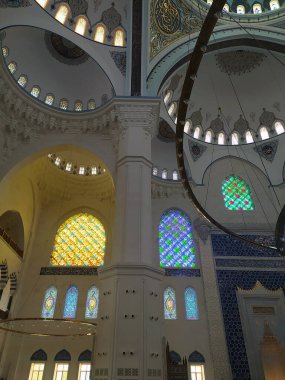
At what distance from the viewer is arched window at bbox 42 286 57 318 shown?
11266 mm

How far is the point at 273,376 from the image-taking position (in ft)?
30.0

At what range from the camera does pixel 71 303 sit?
1155cm

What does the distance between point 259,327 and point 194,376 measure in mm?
2853

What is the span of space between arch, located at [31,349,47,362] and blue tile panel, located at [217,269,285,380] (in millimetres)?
6342

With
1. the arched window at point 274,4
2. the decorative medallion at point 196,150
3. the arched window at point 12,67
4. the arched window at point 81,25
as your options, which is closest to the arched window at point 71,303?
the decorative medallion at point 196,150

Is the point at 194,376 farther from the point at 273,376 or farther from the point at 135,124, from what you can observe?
the point at 135,124

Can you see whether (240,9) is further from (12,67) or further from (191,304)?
(191,304)

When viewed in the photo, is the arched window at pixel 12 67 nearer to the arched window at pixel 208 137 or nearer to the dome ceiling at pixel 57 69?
the dome ceiling at pixel 57 69

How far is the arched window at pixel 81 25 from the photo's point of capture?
9750 millimetres

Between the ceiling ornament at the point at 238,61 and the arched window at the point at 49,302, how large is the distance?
1226 centimetres

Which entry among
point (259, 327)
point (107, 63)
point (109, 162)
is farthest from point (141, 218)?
point (259, 327)

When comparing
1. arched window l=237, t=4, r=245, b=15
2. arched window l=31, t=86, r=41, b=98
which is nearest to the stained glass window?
arched window l=31, t=86, r=41, b=98

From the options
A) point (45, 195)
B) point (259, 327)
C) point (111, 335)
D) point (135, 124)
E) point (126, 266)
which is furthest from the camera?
point (45, 195)

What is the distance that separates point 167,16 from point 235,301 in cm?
1073
